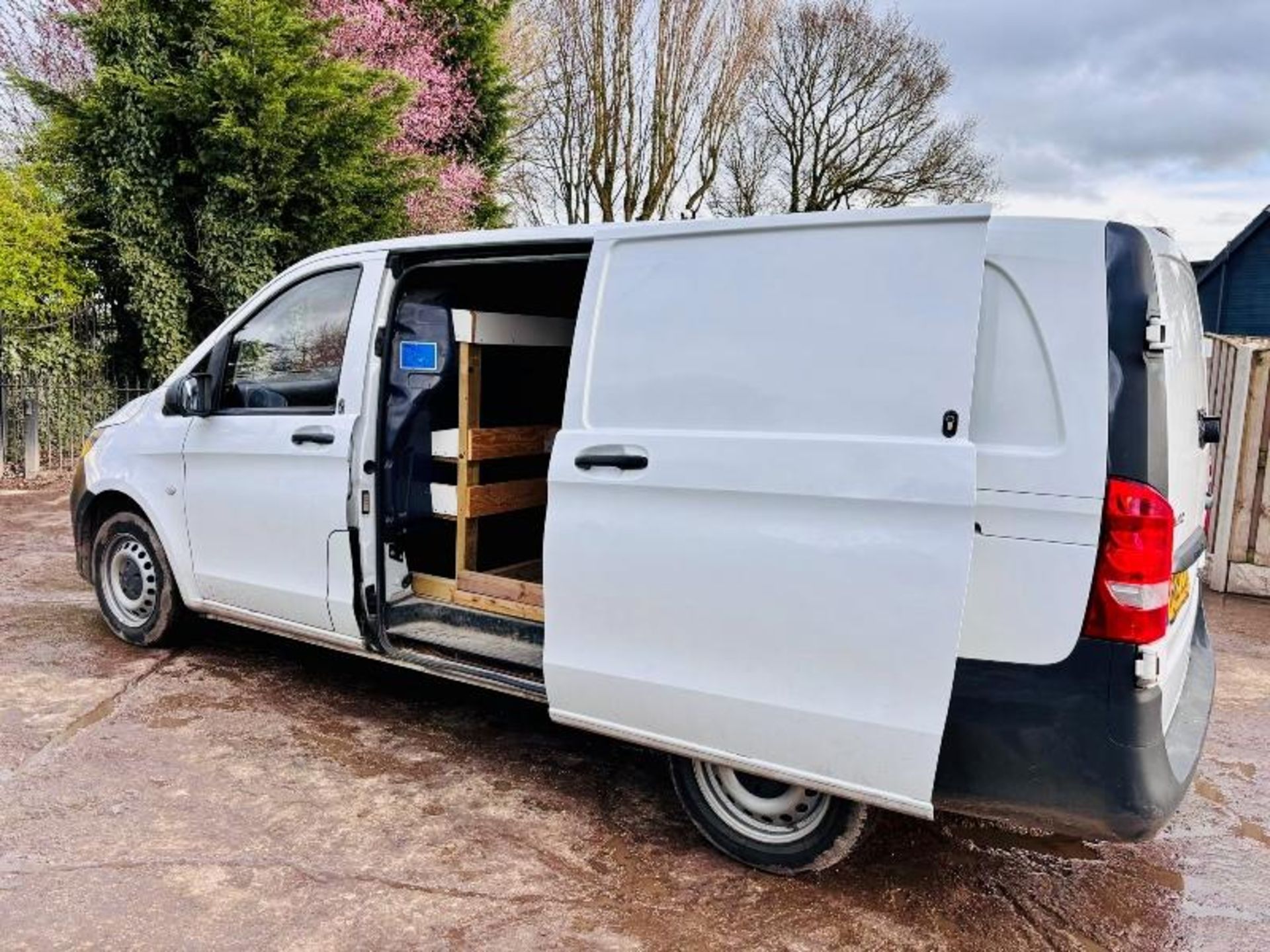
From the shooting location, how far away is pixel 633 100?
21.5 metres

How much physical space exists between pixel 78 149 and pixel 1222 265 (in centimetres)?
2101

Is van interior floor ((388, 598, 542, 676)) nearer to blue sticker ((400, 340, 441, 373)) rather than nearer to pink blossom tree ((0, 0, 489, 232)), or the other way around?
blue sticker ((400, 340, 441, 373))

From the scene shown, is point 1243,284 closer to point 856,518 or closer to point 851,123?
point 851,123

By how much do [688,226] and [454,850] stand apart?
218 cm

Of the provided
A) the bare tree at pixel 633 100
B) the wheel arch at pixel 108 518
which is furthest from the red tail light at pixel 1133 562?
the bare tree at pixel 633 100

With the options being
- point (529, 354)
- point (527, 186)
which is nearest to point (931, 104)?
point (527, 186)

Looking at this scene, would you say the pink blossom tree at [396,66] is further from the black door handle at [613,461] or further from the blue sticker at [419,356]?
the black door handle at [613,461]

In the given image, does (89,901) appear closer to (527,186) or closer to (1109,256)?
(1109,256)

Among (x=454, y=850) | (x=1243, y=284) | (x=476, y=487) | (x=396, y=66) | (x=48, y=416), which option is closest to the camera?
(x=454, y=850)

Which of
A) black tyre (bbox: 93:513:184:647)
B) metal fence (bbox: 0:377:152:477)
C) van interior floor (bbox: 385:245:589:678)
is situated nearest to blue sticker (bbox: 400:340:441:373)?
van interior floor (bbox: 385:245:589:678)

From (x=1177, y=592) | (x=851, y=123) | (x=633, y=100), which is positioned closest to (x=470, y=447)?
(x=1177, y=592)

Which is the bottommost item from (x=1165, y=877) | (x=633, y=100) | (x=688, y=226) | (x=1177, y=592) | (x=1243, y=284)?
(x=1165, y=877)

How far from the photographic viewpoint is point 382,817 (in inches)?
129

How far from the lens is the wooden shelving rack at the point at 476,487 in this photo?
388 centimetres
